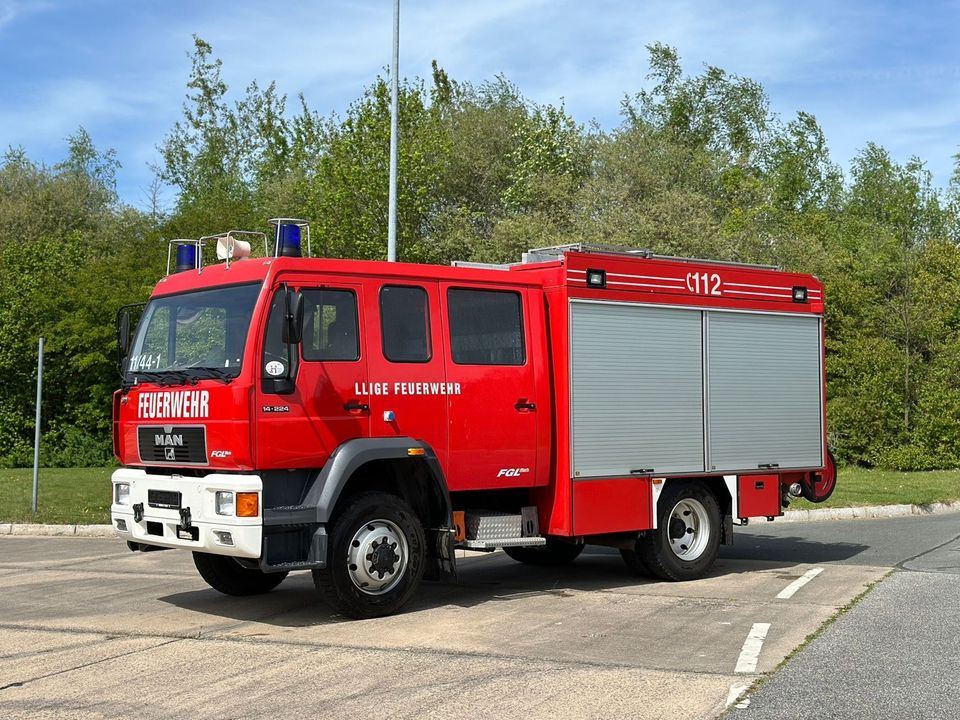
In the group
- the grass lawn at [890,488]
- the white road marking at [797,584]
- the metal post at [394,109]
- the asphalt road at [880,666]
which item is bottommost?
the asphalt road at [880,666]

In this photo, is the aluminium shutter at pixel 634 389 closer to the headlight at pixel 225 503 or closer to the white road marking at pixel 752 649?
the white road marking at pixel 752 649

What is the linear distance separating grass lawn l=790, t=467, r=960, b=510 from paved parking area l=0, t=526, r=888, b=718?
6.97m

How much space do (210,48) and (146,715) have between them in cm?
5228

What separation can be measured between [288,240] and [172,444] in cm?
181

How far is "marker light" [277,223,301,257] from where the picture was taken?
9203 millimetres

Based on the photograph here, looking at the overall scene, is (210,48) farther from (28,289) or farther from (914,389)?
(914,389)

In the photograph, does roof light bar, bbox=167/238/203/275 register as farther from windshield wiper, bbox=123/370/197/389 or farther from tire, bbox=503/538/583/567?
tire, bbox=503/538/583/567

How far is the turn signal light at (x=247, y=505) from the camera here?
854cm

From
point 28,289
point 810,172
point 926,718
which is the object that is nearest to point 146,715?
point 926,718

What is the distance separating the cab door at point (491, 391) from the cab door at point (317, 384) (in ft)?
2.96

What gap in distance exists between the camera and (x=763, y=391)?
39.8 ft

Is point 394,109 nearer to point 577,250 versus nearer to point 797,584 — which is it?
point 577,250

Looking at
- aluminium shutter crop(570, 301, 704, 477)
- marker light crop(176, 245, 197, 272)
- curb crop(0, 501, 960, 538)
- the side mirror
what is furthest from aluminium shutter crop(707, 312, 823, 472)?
marker light crop(176, 245, 197, 272)

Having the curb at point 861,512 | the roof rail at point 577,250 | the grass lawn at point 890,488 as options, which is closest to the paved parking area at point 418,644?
the roof rail at point 577,250
